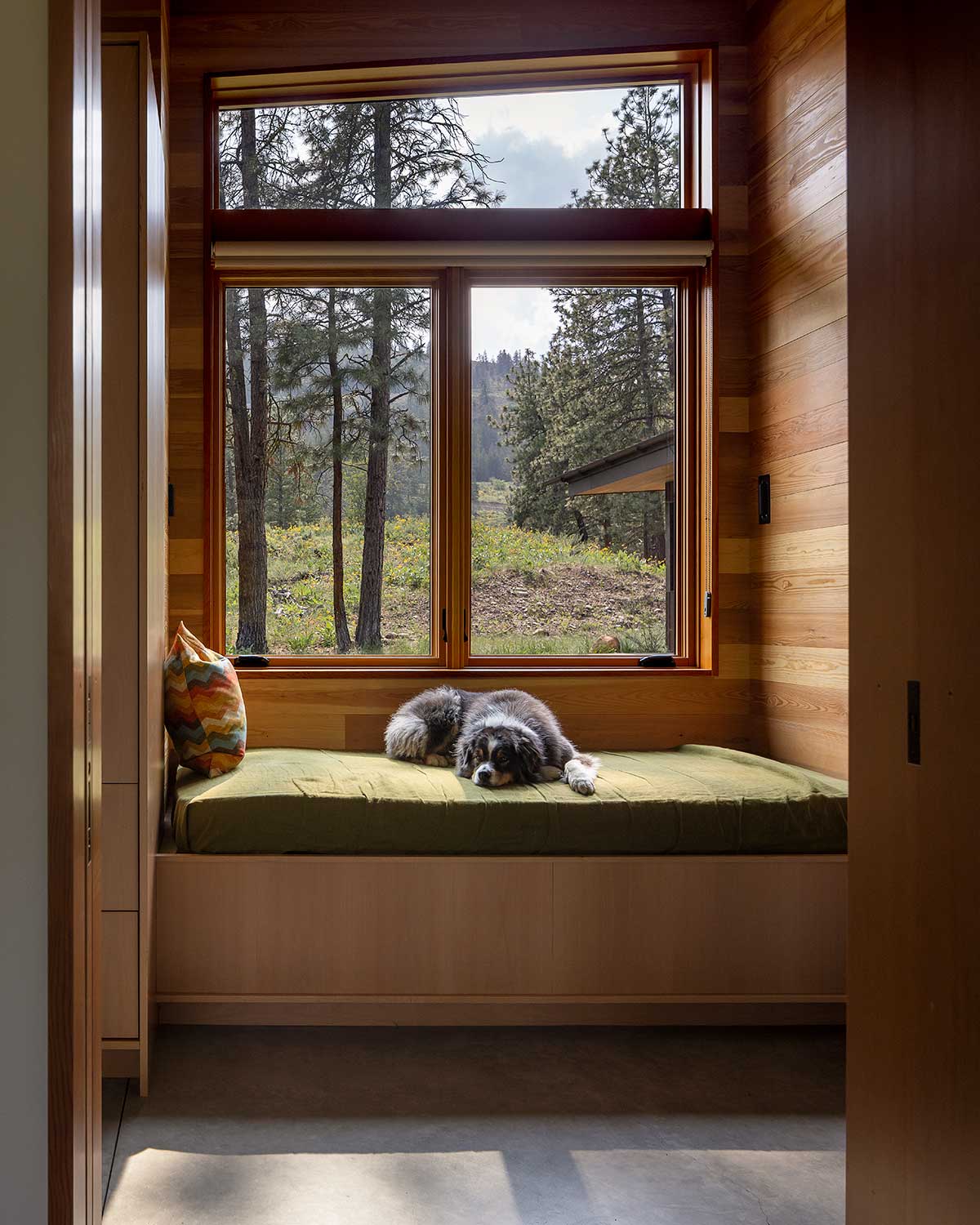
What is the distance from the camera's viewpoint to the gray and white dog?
103 inches

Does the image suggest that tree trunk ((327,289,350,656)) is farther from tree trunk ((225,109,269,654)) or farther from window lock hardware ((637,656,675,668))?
window lock hardware ((637,656,675,668))

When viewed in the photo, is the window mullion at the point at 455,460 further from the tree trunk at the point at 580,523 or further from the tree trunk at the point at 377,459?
the tree trunk at the point at 580,523

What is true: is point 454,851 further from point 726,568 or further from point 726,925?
point 726,568

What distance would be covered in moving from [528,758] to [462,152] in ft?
7.47

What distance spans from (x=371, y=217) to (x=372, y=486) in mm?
966

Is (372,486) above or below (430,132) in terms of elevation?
below

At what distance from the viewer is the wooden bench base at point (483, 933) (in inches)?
95.0
